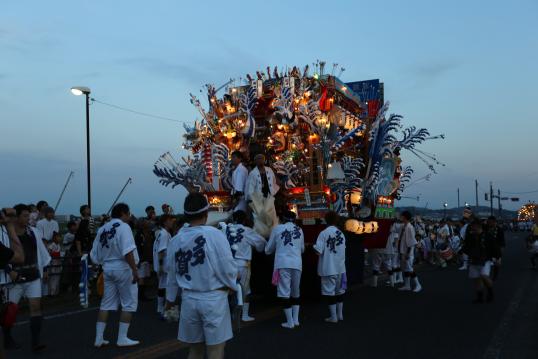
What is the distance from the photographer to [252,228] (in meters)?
9.34

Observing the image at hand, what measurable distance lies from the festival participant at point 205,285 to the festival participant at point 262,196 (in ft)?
16.9

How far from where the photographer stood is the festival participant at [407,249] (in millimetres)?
12562

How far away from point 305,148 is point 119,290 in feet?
21.0

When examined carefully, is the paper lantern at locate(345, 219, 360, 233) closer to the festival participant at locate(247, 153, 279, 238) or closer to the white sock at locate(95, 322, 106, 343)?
the festival participant at locate(247, 153, 279, 238)

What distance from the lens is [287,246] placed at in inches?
333

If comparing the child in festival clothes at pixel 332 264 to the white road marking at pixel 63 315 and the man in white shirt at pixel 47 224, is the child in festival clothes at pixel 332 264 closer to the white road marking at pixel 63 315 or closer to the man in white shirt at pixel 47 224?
the white road marking at pixel 63 315

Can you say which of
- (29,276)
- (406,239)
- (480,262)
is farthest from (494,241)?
(29,276)

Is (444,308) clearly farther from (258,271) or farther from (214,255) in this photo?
(214,255)

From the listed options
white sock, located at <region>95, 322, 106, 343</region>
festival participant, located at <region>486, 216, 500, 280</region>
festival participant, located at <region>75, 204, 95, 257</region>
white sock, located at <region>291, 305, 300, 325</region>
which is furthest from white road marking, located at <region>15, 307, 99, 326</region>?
festival participant, located at <region>486, 216, 500, 280</region>

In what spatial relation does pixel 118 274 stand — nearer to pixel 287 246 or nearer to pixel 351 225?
pixel 287 246

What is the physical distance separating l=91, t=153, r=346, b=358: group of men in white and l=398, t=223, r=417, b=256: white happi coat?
4.24 m

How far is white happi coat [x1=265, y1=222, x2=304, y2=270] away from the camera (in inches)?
332

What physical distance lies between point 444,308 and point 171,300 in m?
6.98

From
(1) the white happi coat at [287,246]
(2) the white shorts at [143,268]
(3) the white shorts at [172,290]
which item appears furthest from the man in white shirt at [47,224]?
(3) the white shorts at [172,290]
